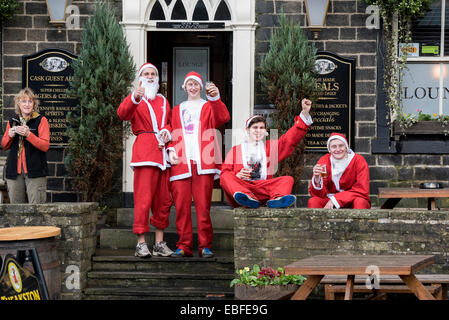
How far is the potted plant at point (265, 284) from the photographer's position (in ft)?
20.7

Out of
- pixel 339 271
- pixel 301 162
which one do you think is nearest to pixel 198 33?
pixel 301 162

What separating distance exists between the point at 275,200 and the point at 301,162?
2.19 m

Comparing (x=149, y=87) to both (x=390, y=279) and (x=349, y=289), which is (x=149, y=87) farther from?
(x=349, y=289)

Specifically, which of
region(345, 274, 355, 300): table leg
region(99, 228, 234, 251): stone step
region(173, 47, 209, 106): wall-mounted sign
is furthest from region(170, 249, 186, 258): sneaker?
region(173, 47, 209, 106): wall-mounted sign

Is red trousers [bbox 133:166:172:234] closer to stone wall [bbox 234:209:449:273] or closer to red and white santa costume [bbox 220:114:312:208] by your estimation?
red and white santa costume [bbox 220:114:312:208]

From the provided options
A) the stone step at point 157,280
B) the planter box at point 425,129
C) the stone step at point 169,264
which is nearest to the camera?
the stone step at point 157,280

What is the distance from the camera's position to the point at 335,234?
268 inches

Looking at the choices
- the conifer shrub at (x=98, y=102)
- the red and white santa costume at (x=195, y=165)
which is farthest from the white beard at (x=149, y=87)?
the conifer shrub at (x=98, y=102)

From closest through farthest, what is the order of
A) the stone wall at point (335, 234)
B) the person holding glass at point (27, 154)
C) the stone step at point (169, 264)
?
the stone wall at point (335, 234), the stone step at point (169, 264), the person holding glass at point (27, 154)

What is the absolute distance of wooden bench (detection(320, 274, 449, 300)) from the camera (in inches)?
233

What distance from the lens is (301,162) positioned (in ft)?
29.8

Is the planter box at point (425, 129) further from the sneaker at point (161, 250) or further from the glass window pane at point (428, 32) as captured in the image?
the sneaker at point (161, 250)

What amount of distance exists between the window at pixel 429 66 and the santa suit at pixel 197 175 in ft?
9.74

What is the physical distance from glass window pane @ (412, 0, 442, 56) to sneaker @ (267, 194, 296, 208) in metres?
3.56
